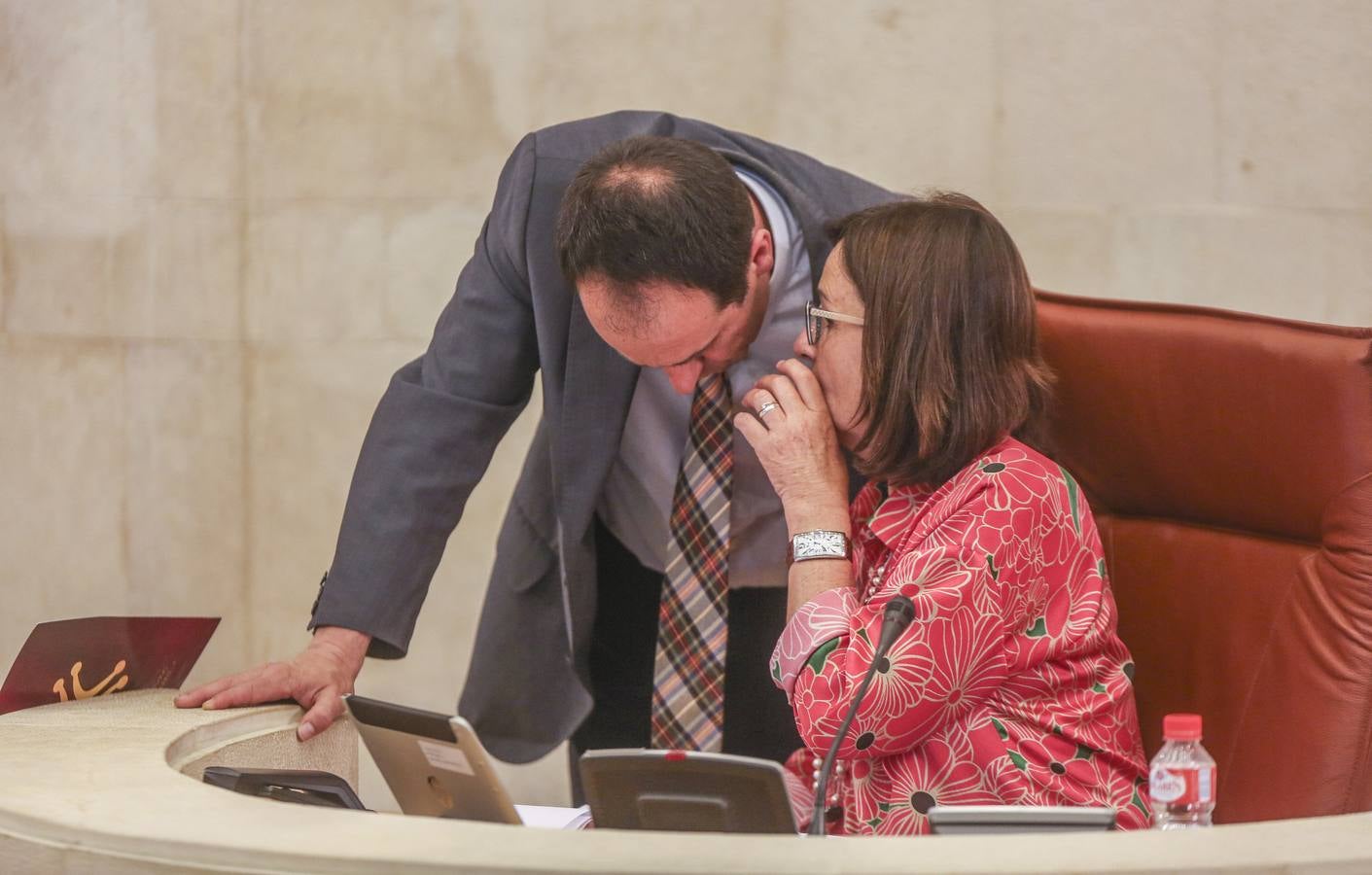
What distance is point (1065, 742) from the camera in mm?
1420

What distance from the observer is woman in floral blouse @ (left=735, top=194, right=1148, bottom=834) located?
1.35 metres

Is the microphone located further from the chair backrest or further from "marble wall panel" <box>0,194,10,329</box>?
"marble wall panel" <box>0,194,10,329</box>

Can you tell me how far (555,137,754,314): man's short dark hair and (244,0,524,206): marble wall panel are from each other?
1.82 m

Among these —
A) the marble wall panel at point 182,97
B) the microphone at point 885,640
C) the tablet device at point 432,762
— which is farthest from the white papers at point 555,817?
the marble wall panel at point 182,97

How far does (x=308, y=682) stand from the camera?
167 cm

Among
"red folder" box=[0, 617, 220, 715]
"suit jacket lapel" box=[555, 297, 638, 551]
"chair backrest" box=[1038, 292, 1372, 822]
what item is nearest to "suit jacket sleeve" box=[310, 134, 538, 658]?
"suit jacket lapel" box=[555, 297, 638, 551]

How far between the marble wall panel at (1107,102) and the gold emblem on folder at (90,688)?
2.30m

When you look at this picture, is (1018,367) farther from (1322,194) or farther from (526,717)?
(1322,194)

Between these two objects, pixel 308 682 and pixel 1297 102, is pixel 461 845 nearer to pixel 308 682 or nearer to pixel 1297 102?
pixel 308 682

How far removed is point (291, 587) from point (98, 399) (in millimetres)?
714

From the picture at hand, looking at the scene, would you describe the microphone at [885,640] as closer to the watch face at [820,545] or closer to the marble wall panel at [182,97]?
the watch face at [820,545]

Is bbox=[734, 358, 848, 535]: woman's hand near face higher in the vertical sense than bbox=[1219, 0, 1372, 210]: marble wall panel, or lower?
lower

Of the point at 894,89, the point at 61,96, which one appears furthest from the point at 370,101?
the point at 894,89

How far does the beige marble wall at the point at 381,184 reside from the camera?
10.5ft
